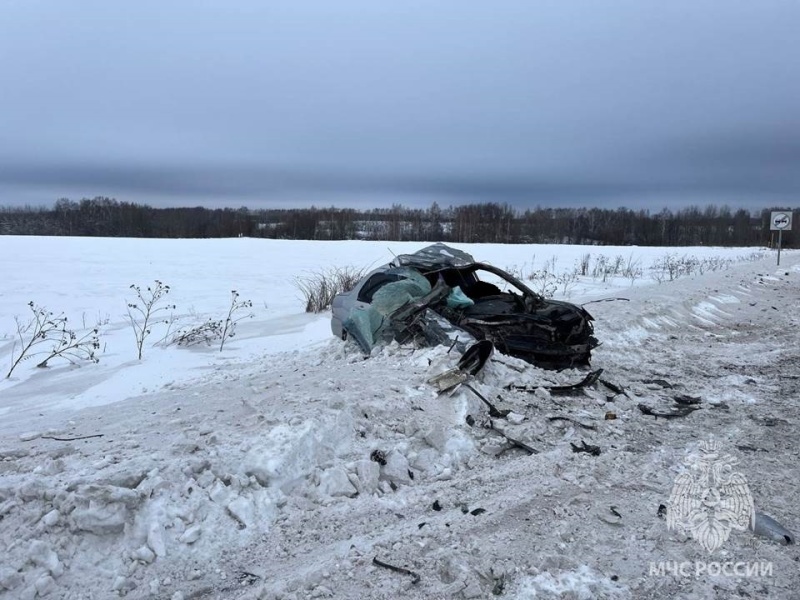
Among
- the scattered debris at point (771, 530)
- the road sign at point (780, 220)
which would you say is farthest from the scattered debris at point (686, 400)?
the road sign at point (780, 220)

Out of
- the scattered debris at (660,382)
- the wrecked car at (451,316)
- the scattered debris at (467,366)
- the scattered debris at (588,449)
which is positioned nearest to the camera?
the scattered debris at (588,449)

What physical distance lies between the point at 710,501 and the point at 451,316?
11.9 ft

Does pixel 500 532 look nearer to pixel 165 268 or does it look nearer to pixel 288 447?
pixel 288 447

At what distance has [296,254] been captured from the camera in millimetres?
31312

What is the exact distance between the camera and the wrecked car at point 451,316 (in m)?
6.25

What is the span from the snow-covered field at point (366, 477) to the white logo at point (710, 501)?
8cm

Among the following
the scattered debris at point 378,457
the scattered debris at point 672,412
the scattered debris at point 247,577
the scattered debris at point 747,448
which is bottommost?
the scattered debris at point 247,577

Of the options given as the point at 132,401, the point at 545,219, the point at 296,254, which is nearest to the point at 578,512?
the point at 132,401

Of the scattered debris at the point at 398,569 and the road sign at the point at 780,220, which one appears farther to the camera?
the road sign at the point at 780,220

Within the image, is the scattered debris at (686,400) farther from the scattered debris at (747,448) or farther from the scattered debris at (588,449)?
the scattered debris at (588,449)

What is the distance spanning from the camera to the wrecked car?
6254 mm

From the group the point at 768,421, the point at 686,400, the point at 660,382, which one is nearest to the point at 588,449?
the point at 686,400

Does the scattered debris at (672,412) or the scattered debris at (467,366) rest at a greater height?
the scattered debris at (467,366)

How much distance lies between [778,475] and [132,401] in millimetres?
6120
